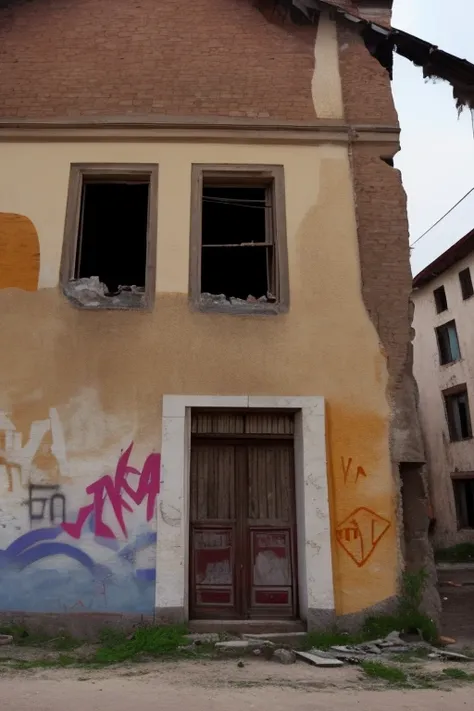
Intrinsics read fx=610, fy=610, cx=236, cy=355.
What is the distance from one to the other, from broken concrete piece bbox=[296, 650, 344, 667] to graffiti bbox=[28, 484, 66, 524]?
277cm

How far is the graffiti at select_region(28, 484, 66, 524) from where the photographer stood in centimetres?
639

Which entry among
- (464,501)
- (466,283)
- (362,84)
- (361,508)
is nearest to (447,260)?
(466,283)

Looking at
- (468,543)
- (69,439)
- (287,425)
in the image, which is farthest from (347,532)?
(468,543)

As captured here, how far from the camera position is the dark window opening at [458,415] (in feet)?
68.5

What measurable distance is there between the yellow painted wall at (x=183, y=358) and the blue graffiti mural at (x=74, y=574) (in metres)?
0.28

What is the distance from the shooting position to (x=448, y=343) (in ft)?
71.5

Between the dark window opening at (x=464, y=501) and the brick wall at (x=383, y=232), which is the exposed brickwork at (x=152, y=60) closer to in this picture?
the brick wall at (x=383, y=232)

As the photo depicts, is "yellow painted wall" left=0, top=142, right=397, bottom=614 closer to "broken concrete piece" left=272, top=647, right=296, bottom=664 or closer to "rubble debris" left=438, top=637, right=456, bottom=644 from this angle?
"rubble debris" left=438, top=637, right=456, bottom=644

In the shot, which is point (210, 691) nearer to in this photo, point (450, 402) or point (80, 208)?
point (80, 208)

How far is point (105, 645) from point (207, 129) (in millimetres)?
6005

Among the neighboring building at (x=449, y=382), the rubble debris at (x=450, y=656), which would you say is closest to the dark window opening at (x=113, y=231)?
the rubble debris at (x=450, y=656)

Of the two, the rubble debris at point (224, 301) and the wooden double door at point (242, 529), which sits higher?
the rubble debris at point (224, 301)

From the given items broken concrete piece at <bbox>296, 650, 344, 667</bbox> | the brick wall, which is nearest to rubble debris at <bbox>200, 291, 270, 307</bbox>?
the brick wall

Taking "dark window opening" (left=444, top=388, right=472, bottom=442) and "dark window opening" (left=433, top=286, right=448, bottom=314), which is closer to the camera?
"dark window opening" (left=444, top=388, right=472, bottom=442)
